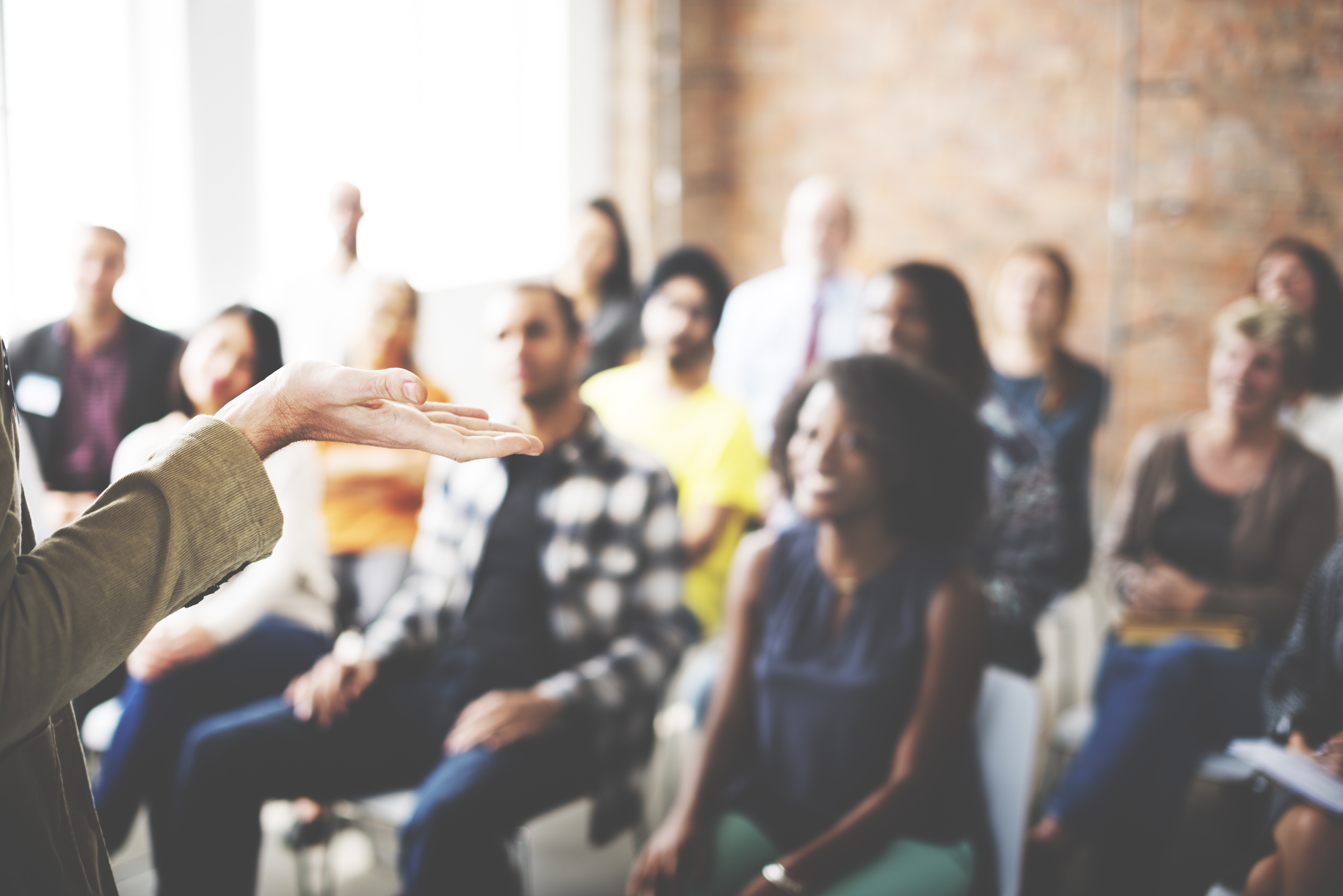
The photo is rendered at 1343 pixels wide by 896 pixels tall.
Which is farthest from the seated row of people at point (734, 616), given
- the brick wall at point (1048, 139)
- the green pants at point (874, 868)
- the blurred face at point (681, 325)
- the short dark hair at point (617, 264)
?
the brick wall at point (1048, 139)

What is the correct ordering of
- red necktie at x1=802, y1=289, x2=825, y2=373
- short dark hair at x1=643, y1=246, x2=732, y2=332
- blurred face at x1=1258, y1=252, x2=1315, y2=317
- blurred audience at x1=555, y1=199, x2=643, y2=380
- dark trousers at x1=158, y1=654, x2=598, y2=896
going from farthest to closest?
blurred audience at x1=555, y1=199, x2=643, y2=380 < red necktie at x1=802, y1=289, x2=825, y2=373 < short dark hair at x1=643, y1=246, x2=732, y2=332 < blurred face at x1=1258, y1=252, x2=1315, y2=317 < dark trousers at x1=158, y1=654, x2=598, y2=896

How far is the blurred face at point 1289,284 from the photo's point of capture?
336 cm

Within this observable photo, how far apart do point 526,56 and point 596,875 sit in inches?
145

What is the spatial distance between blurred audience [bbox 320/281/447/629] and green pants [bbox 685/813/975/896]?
1.19 m

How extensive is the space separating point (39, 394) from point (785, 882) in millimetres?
1547

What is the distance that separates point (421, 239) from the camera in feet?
13.4

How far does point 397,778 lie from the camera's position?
227cm

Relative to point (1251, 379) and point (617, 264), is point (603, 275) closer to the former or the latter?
point (617, 264)

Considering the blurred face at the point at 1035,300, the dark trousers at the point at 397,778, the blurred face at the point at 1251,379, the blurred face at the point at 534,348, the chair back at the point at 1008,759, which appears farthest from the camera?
the blurred face at the point at 1035,300

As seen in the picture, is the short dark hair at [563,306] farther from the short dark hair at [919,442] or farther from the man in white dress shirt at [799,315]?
the man in white dress shirt at [799,315]

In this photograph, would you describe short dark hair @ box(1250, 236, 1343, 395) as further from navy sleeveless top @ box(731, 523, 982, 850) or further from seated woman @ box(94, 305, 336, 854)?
seated woman @ box(94, 305, 336, 854)

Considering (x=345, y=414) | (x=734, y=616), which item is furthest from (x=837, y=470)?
(x=345, y=414)

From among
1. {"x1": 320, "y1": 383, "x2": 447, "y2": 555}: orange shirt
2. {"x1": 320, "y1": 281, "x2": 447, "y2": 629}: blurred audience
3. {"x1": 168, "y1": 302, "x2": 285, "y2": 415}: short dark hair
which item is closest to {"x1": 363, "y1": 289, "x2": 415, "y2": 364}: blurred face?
{"x1": 320, "y1": 281, "x2": 447, "y2": 629}: blurred audience

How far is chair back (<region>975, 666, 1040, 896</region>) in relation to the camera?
6.25 ft
